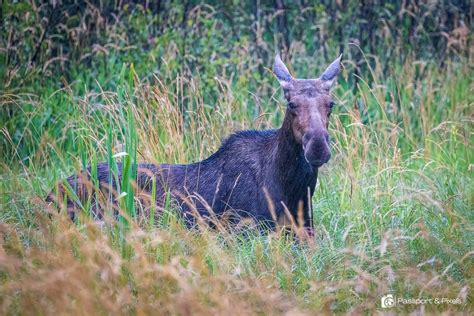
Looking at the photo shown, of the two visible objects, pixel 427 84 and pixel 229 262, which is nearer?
pixel 229 262

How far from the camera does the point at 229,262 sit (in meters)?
4.90

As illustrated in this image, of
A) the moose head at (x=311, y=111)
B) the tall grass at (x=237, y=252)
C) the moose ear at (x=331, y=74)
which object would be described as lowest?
the tall grass at (x=237, y=252)

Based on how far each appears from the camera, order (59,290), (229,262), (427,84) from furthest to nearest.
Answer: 1. (427,84)
2. (229,262)
3. (59,290)

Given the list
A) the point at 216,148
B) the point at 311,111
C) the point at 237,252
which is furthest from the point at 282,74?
the point at 237,252

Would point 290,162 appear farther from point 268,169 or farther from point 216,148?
point 216,148

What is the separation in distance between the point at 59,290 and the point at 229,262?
3.93 ft

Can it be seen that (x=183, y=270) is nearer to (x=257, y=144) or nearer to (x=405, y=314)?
(x=405, y=314)

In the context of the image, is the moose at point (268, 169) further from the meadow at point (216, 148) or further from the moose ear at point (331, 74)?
the meadow at point (216, 148)

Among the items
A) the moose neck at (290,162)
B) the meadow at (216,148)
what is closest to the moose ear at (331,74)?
the moose neck at (290,162)

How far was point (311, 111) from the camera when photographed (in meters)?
5.93

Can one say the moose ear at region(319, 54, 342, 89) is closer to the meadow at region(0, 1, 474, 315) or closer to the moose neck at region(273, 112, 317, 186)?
the moose neck at region(273, 112, 317, 186)

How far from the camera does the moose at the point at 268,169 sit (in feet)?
19.6

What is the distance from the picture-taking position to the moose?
19.6ft

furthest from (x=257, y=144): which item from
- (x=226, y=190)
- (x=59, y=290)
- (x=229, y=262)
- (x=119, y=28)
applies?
(x=119, y=28)
